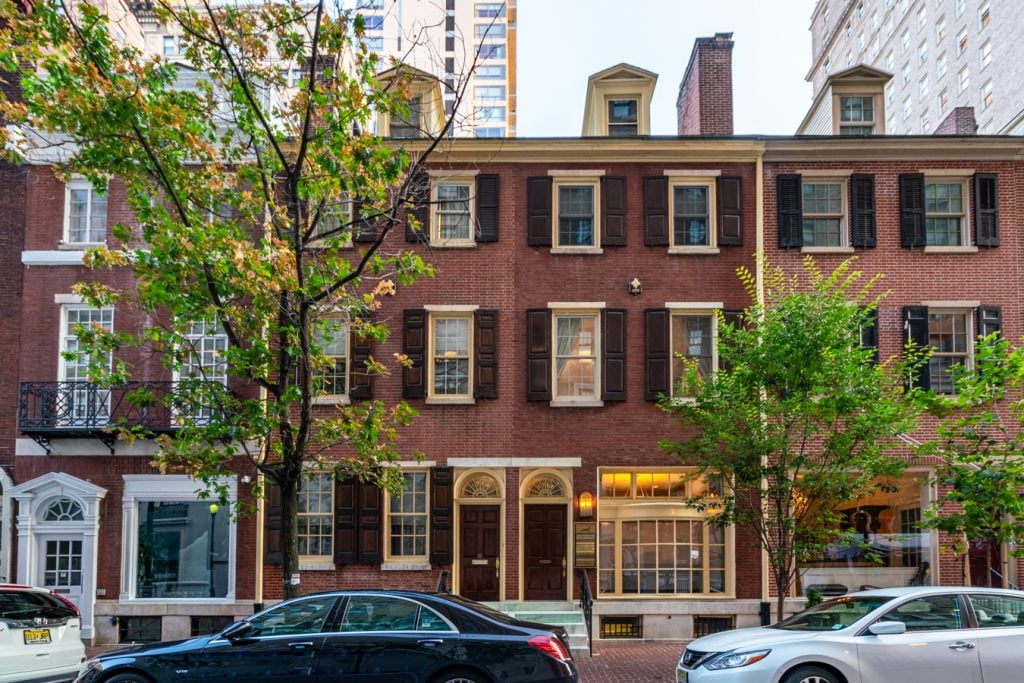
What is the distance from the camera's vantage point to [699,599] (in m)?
18.8

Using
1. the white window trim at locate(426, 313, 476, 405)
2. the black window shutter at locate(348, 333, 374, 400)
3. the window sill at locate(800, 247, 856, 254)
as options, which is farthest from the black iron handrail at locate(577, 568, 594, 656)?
the window sill at locate(800, 247, 856, 254)

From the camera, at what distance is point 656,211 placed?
19734 millimetres

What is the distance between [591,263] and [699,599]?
695 cm

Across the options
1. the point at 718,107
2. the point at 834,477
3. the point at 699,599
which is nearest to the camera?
the point at 834,477

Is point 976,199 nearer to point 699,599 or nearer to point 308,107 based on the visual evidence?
point 699,599

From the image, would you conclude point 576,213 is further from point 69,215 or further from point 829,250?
point 69,215

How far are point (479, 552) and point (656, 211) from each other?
7708mm

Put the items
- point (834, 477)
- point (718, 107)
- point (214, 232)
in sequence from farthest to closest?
1. point (718, 107)
2. point (834, 477)
3. point (214, 232)

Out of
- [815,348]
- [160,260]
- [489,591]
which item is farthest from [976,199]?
[160,260]

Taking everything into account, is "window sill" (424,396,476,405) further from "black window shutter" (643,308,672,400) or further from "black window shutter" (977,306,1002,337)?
"black window shutter" (977,306,1002,337)

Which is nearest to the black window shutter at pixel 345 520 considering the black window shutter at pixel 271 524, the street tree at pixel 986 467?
the black window shutter at pixel 271 524

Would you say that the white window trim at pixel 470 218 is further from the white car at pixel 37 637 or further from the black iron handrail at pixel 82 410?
the white car at pixel 37 637

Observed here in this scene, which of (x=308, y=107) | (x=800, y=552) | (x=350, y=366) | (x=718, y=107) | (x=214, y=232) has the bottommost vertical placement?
(x=800, y=552)

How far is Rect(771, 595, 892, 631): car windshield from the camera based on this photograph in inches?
431
